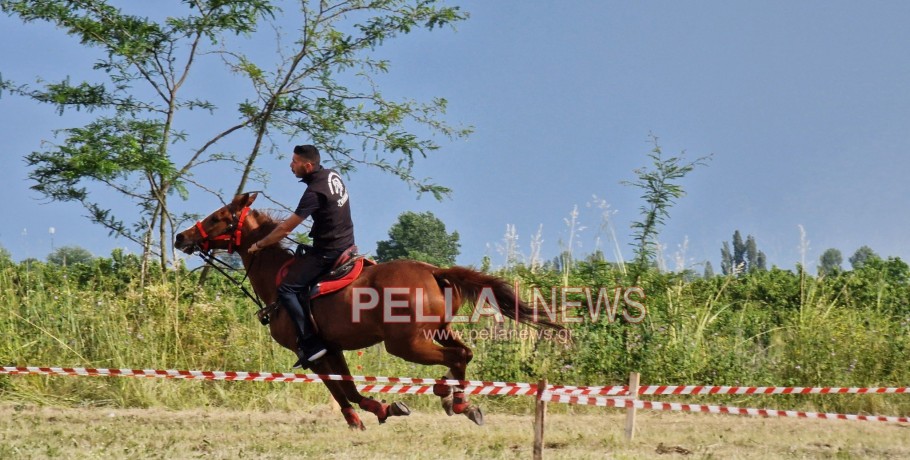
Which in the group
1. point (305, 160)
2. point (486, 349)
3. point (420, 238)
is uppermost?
point (420, 238)

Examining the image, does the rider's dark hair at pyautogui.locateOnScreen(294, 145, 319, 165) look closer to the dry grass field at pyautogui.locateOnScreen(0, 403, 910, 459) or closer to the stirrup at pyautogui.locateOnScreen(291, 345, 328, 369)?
the stirrup at pyautogui.locateOnScreen(291, 345, 328, 369)

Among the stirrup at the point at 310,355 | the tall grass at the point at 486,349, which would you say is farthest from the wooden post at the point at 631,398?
the stirrup at the point at 310,355

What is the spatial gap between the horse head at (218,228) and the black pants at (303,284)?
0.92 metres

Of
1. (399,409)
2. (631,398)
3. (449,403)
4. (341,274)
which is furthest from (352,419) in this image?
(631,398)

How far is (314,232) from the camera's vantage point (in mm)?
8734

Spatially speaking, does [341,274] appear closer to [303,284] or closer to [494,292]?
[303,284]

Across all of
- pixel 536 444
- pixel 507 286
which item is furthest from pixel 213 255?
pixel 536 444

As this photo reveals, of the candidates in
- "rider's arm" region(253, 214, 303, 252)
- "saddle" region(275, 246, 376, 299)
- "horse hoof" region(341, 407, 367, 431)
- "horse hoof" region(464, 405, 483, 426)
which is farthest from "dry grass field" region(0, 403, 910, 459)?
"rider's arm" region(253, 214, 303, 252)

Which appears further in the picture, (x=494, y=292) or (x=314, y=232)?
(x=314, y=232)

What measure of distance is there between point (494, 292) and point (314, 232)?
1742 millimetres

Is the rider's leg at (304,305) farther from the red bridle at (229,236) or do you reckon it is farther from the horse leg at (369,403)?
the red bridle at (229,236)

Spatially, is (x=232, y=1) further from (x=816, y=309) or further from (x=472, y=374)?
(x=816, y=309)

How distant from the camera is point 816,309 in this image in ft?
43.3

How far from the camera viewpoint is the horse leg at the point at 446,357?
8.31m
